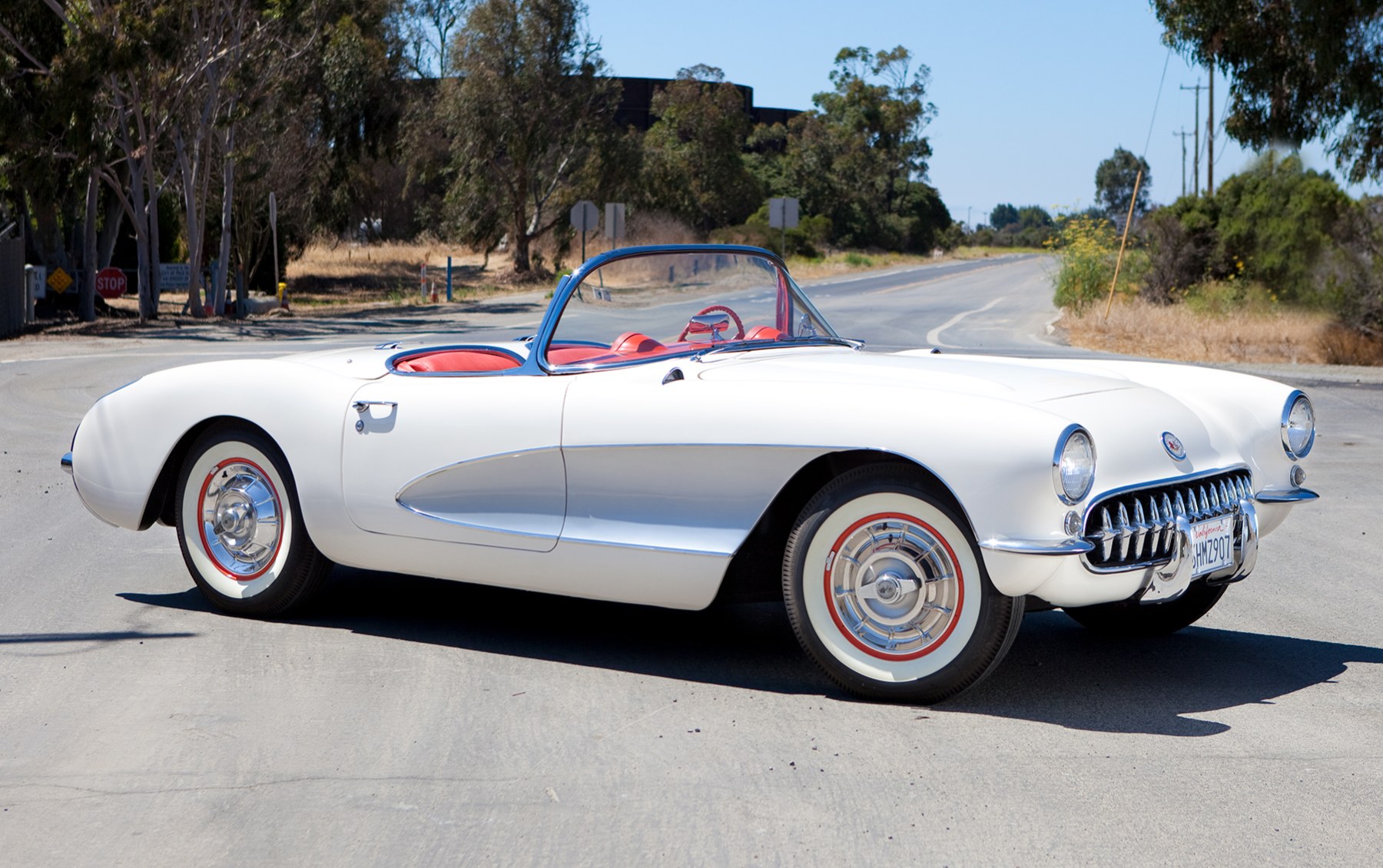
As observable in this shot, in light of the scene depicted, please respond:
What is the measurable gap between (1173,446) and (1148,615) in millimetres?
1130

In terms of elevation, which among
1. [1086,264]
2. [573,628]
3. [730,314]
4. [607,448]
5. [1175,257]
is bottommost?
[573,628]

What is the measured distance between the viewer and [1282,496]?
5.12m

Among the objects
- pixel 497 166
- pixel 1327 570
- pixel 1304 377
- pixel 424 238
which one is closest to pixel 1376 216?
pixel 1304 377

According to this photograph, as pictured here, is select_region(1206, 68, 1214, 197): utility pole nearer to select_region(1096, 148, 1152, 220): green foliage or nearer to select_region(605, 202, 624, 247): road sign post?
select_region(605, 202, 624, 247): road sign post

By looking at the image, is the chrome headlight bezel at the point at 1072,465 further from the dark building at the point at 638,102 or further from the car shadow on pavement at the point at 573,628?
the dark building at the point at 638,102

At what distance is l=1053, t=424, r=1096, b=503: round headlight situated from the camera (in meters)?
4.10

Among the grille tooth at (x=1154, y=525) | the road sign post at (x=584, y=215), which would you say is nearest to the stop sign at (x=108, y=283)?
the road sign post at (x=584, y=215)

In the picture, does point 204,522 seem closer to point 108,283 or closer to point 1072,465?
point 1072,465

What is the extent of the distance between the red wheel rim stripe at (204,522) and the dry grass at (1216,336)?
18.7 m

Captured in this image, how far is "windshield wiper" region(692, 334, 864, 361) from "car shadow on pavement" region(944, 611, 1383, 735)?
1.31 m

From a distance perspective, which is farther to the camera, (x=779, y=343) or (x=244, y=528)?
(x=244, y=528)

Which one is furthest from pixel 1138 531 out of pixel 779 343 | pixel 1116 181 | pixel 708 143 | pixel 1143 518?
pixel 1116 181

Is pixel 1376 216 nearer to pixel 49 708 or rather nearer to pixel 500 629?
pixel 500 629

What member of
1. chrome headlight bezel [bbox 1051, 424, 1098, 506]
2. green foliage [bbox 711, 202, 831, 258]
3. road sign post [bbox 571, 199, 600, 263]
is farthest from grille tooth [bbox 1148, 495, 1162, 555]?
green foliage [bbox 711, 202, 831, 258]
